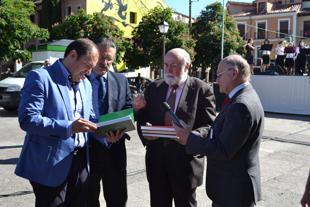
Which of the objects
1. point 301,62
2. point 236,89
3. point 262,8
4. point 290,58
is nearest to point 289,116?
point 301,62

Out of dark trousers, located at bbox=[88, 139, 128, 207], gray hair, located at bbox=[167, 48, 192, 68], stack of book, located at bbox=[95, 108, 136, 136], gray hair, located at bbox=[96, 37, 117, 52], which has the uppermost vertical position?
gray hair, located at bbox=[96, 37, 117, 52]

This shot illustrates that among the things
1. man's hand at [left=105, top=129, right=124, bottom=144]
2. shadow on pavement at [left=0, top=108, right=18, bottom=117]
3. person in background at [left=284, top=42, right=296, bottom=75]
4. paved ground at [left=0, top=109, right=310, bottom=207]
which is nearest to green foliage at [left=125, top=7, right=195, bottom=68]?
person in background at [left=284, top=42, right=296, bottom=75]

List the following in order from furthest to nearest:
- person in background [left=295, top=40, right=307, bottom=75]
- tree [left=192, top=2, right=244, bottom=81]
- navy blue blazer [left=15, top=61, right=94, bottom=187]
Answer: tree [left=192, top=2, right=244, bottom=81] → person in background [left=295, top=40, right=307, bottom=75] → navy blue blazer [left=15, top=61, right=94, bottom=187]

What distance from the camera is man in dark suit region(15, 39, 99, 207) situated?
2719 millimetres

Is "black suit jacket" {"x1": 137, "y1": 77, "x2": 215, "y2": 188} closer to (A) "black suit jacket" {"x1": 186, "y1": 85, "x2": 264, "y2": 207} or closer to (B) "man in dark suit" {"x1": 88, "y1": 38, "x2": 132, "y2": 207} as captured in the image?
(B) "man in dark suit" {"x1": 88, "y1": 38, "x2": 132, "y2": 207}

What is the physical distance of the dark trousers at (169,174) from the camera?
3.52 metres

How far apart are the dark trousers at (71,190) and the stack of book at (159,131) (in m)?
0.53

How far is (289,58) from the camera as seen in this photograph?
19.1m

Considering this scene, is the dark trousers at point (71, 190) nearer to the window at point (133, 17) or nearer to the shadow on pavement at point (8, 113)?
the shadow on pavement at point (8, 113)

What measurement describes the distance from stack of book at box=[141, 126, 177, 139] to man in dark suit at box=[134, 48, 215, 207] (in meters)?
0.14

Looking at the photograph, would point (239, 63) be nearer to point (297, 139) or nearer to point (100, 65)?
point (100, 65)

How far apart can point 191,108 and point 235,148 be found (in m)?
0.90

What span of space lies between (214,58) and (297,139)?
21987 mm

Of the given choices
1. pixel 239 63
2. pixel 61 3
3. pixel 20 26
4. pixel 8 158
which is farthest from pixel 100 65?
pixel 61 3
